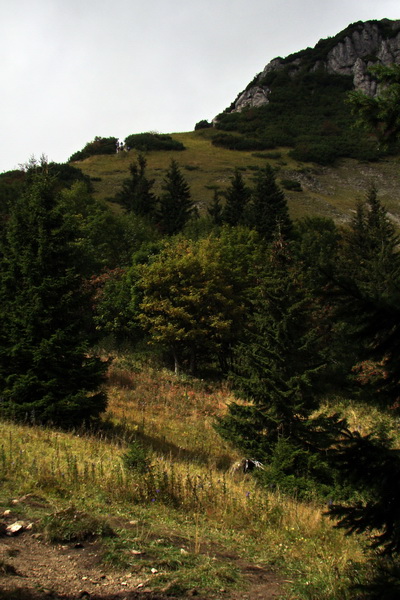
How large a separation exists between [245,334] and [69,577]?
1445 cm

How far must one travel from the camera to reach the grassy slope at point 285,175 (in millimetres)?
67562

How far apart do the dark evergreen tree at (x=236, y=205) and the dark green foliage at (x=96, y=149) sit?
5588 centimetres

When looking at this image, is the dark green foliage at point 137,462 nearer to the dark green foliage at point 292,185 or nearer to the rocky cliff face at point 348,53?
the dark green foliage at point 292,185

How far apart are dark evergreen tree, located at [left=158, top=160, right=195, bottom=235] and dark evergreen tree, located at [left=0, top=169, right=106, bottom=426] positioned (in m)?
41.7

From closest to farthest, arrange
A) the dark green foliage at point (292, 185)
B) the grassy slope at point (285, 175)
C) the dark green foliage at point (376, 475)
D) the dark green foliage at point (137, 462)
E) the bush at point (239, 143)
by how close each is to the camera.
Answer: the dark green foliage at point (376, 475) → the dark green foliage at point (137, 462) → the grassy slope at point (285, 175) → the dark green foliage at point (292, 185) → the bush at point (239, 143)

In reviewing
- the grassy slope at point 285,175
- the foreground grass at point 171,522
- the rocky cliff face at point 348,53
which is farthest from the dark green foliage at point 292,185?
the rocky cliff face at point 348,53

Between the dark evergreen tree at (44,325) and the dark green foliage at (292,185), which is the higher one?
the dark green foliage at (292,185)

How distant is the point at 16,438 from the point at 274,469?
19.0ft

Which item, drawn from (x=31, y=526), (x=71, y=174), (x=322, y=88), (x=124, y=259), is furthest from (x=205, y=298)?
(x=322, y=88)

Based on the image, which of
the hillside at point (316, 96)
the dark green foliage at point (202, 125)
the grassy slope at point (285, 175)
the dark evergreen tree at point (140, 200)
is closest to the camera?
the dark evergreen tree at point (140, 200)

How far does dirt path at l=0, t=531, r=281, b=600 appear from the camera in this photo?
134 inches

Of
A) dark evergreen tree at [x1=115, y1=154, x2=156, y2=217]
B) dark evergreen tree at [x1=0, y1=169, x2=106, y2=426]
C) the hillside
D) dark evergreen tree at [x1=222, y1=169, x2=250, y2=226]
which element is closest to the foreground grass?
dark evergreen tree at [x1=0, y1=169, x2=106, y2=426]

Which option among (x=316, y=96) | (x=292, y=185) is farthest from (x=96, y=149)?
(x=316, y=96)

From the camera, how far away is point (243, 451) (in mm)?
12281
